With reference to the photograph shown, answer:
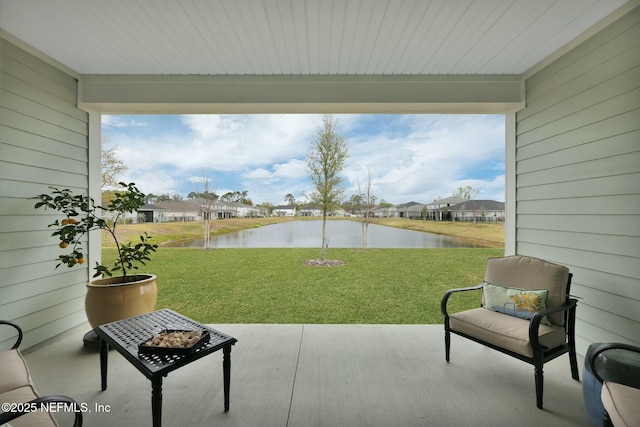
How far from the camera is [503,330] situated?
6.34 feet

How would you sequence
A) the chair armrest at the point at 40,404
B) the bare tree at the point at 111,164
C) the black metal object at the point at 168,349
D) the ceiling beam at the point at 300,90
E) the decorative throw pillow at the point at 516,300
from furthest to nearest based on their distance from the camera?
the bare tree at the point at 111,164 → the ceiling beam at the point at 300,90 → the decorative throw pillow at the point at 516,300 → the black metal object at the point at 168,349 → the chair armrest at the point at 40,404

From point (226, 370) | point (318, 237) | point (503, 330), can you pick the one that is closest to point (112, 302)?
point (226, 370)

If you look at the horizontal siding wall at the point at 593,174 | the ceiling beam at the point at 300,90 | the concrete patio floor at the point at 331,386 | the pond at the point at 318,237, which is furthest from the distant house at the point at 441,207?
the concrete patio floor at the point at 331,386

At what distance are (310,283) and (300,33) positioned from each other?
3.33 meters

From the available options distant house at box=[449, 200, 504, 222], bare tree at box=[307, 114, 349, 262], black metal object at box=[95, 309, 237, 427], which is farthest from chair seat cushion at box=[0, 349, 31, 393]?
distant house at box=[449, 200, 504, 222]

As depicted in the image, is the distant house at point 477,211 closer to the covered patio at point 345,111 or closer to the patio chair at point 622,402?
the covered patio at point 345,111

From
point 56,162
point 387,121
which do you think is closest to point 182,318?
point 56,162

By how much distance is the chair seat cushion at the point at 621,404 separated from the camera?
113cm

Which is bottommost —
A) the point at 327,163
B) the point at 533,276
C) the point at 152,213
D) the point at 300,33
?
the point at 533,276

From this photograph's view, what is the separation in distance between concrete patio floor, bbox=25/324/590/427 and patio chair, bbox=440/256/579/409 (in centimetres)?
21

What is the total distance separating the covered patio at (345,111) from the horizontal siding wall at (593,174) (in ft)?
0.04

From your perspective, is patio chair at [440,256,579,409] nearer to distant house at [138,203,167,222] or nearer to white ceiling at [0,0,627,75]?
white ceiling at [0,0,627,75]

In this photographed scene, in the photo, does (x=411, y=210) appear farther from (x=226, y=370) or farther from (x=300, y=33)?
(x=226, y=370)

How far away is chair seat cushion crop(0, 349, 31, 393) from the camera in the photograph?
1.30m
